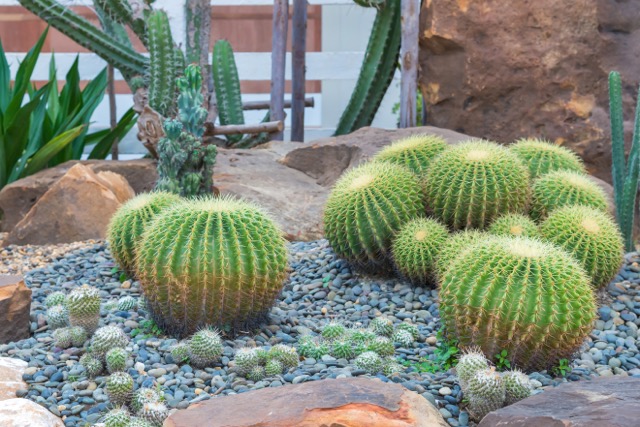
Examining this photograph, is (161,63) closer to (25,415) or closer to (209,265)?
(209,265)

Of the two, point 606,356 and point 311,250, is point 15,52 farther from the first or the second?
point 606,356

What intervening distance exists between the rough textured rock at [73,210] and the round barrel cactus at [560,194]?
2.88 metres

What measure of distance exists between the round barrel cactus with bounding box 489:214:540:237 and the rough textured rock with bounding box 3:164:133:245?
9.22ft

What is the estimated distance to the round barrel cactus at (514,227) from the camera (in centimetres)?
394

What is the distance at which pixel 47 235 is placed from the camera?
18.8 feet

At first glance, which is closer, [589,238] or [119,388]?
[119,388]

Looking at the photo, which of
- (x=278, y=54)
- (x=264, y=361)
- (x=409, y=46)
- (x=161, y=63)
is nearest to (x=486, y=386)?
(x=264, y=361)

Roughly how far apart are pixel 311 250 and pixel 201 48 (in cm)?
284

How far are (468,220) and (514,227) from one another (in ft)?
0.87

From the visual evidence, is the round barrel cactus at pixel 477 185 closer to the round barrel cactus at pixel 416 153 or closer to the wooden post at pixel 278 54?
the round barrel cactus at pixel 416 153

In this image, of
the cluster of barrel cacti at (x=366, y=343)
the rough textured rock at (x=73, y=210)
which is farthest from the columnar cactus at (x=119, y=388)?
the rough textured rock at (x=73, y=210)

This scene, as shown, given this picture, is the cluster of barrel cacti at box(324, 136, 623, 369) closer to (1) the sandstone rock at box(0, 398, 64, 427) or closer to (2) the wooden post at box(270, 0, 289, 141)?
(1) the sandstone rock at box(0, 398, 64, 427)

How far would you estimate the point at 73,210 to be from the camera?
5645 mm

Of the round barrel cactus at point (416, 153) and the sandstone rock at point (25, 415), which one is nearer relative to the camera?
the sandstone rock at point (25, 415)
